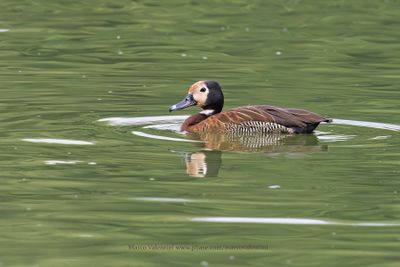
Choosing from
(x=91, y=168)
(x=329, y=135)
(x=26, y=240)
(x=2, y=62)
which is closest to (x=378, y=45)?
(x=2, y=62)

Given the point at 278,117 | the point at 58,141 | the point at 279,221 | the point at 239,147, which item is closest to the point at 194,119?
the point at 278,117

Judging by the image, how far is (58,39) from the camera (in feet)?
75.2

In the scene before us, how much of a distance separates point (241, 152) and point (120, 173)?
1877 millimetres

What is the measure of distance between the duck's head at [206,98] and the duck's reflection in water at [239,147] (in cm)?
79

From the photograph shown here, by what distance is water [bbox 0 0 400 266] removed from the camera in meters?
9.81

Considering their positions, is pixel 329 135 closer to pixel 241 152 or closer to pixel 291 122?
pixel 291 122

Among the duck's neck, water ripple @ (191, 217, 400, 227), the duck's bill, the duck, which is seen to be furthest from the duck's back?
water ripple @ (191, 217, 400, 227)

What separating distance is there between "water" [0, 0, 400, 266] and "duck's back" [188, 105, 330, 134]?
20cm

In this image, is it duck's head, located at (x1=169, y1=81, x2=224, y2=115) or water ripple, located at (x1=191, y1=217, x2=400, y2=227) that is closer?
water ripple, located at (x1=191, y1=217, x2=400, y2=227)

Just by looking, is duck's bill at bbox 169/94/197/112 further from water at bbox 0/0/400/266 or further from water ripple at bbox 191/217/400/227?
water ripple at bbox 191/217/400/227

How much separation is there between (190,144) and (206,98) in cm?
154

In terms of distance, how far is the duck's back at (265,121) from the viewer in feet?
48.6

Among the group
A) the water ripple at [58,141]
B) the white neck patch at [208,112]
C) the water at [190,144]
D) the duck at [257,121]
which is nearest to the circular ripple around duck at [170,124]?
the water at [190,144]

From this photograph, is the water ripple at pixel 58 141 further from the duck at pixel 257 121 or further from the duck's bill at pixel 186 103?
the duck's bill at pixel 186 103
